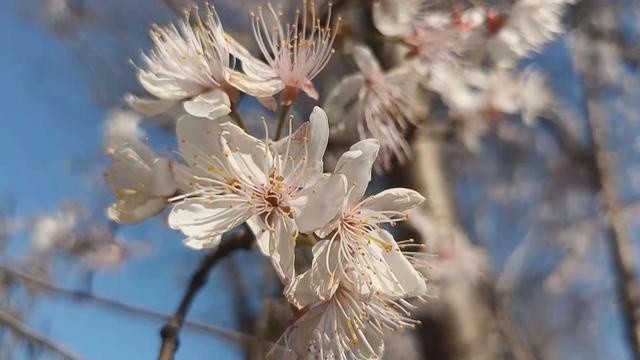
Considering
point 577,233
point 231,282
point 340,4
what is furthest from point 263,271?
point 340,4

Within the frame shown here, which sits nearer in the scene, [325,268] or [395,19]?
[325,268]

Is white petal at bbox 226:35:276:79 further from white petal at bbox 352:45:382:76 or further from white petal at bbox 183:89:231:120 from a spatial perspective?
white petal at bbox 352:45:382:76

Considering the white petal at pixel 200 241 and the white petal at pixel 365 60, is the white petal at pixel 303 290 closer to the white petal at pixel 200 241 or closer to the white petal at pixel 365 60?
the white petal at pixel 200 241

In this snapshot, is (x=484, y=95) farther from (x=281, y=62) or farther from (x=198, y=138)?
(x=198, y=138)

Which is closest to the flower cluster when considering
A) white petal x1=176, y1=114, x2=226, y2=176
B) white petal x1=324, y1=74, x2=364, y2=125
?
white petal x1=176, y1=114, x2=226, y2=176

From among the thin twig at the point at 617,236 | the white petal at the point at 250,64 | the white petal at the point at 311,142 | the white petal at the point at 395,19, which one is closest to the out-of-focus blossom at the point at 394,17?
the white petal at the point at 395,19

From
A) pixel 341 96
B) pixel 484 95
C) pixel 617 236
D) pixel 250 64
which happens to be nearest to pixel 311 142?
pixel 250 64
